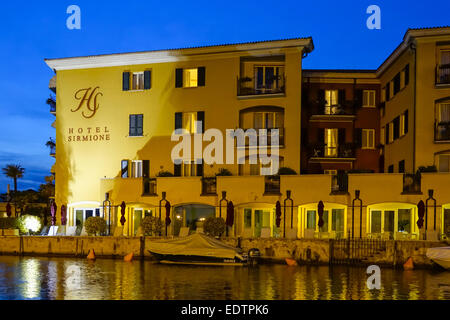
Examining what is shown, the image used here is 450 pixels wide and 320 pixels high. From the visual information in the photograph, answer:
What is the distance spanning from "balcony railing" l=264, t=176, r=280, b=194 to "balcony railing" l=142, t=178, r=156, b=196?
305 inches

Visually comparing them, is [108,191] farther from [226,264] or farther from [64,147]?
[226,264]

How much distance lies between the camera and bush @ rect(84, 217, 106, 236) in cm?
3881

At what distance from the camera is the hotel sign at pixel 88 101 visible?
150 feet

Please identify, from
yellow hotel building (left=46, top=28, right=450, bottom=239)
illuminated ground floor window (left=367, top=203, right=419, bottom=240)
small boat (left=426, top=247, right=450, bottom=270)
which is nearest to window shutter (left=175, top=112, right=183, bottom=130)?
yellow hotel building (left=46, top=28, right=450, bottom=239)

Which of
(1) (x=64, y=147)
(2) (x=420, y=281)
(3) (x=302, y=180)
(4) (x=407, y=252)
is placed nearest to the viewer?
(2) (x=420, y=281)

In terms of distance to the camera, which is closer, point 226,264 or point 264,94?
point 226,264

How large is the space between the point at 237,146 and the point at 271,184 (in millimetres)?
4316

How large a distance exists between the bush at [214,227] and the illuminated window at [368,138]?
1554 cm

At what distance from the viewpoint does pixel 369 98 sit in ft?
154

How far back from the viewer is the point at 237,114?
42812 mm

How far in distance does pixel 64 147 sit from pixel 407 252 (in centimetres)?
2639

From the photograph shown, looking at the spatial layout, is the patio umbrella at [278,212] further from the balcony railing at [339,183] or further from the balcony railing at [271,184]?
the balcony railing at [339,183]

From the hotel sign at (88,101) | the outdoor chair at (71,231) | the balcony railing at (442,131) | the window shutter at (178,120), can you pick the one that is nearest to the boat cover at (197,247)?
the outdoor chair at (71,231)

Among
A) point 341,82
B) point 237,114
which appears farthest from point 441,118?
point 237,114
